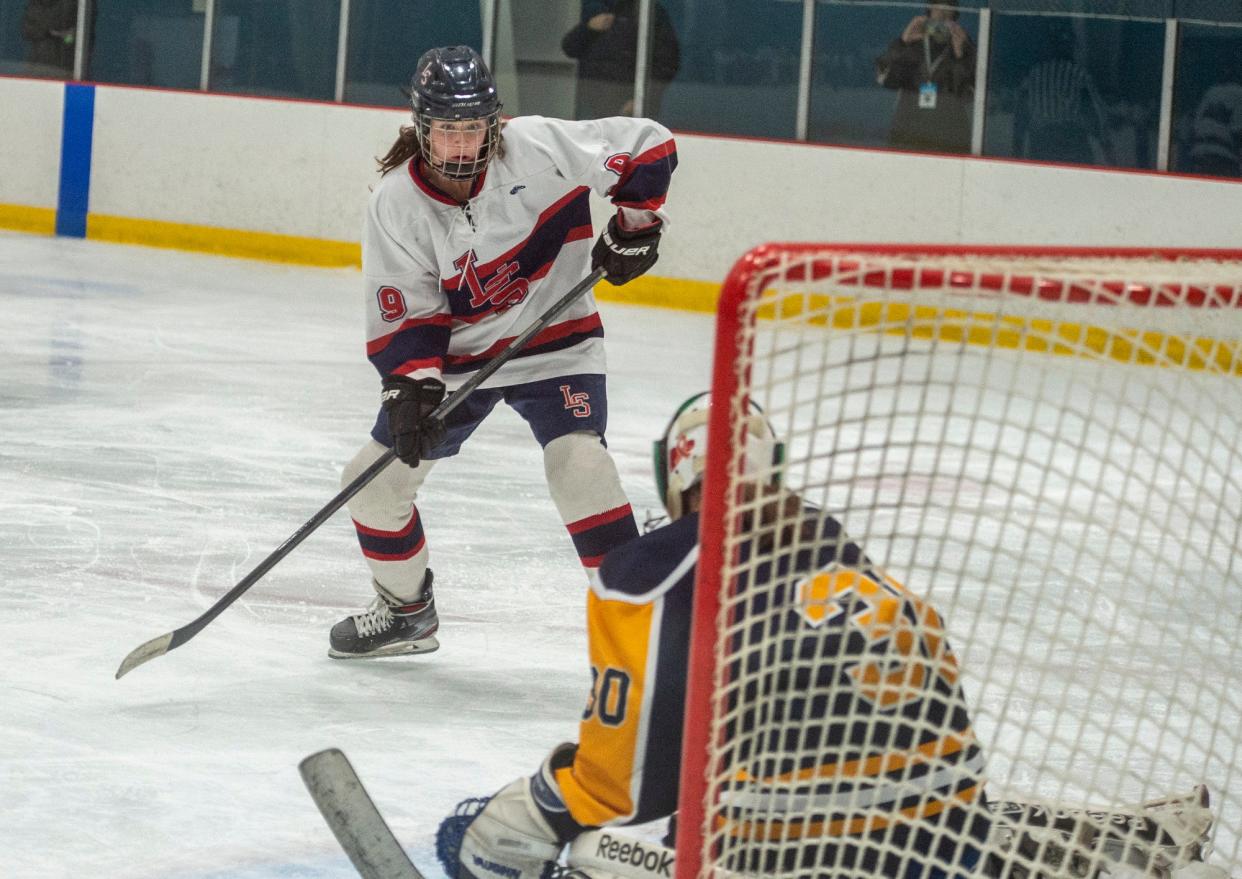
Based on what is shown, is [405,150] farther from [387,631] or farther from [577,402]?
[387,631]

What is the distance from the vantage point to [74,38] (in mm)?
8797

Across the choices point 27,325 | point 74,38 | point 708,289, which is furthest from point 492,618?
point 74,38

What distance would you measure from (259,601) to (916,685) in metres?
1.89

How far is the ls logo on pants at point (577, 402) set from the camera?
2.81 meters

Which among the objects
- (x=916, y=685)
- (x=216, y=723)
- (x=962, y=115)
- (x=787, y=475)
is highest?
(x=962, y=115)

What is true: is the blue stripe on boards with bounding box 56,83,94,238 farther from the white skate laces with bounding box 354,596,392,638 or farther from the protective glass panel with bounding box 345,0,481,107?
the white skate laces with bounding box 354,596,392,638

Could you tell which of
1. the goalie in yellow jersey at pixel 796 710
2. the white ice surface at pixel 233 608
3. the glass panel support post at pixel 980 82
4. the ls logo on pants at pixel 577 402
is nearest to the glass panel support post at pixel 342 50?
the white ice surface at pixel 233 608

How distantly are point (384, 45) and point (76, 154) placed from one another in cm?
163

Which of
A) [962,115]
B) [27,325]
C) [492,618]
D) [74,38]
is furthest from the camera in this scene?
[74,38]

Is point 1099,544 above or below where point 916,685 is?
below

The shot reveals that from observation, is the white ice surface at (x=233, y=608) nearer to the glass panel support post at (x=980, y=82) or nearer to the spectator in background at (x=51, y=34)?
the glass panel support post at (x=980, y=82)

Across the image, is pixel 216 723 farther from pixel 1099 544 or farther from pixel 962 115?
pixel 962 115

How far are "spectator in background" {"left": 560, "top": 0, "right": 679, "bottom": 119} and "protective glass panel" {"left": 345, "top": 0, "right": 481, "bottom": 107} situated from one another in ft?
2.54

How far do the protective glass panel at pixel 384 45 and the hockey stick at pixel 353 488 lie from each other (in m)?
5.69
